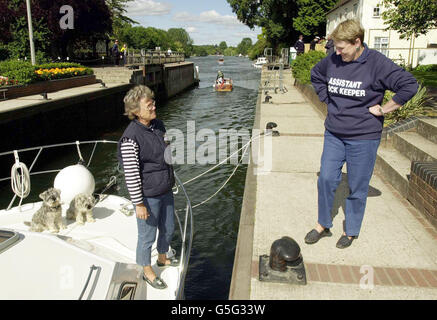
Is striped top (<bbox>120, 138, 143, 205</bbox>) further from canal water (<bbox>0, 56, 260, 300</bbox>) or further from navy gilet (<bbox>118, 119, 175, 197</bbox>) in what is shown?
canal water (<bbox>0, 56, 260, 300</bbox>)

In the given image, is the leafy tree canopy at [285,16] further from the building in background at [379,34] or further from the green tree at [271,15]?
Answer: the building in background at [379,34]

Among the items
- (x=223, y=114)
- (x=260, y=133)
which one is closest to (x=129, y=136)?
(x=260, y=133)

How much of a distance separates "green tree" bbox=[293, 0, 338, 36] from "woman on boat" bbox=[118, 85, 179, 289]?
168 ft

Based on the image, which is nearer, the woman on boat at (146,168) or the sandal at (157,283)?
the woman on boat at (146,168)

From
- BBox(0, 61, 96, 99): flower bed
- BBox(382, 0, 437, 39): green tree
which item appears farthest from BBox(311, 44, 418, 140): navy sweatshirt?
BBox(0, 61, 96, 99): flower bed

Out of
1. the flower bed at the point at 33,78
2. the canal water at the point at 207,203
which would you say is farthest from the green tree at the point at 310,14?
the flower bed at the point at 33,78

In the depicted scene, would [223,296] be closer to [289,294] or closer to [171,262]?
[171,262]

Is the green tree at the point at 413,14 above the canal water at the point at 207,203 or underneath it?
above

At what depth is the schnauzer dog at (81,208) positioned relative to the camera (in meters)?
5.36

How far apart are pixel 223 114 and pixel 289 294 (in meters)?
20.8

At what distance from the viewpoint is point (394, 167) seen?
21.4ft

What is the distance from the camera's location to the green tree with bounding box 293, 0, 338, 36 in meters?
50.2

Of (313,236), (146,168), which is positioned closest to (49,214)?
(146,168)

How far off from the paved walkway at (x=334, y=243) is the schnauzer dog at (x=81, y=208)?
7.23ft
